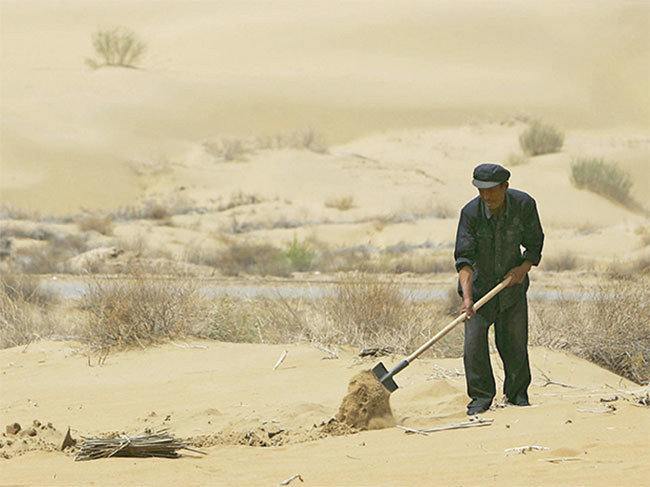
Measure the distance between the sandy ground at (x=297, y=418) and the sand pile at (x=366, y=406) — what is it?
18 cm

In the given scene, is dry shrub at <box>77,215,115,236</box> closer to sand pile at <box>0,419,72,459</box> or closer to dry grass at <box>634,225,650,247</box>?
dry grass at <box>634,225,650,247</box>

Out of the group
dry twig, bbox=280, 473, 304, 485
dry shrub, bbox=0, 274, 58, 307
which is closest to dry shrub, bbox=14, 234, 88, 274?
dry shrub, bbox=0, 274, 58, 307

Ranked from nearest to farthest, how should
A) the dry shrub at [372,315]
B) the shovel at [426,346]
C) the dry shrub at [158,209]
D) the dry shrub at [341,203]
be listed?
the shovel at [426,346] < the dry shrub at [372,315] < the dry shrub at [158,209] < the dry shrub at [341,203]

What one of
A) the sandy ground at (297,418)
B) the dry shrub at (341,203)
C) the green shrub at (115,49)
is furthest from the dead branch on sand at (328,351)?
the green shrub at (115,49)

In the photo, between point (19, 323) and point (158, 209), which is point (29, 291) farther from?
point (158, 209)

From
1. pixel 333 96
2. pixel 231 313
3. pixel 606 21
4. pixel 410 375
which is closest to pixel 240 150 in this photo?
pixel 333 96

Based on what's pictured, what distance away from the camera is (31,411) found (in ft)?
29.4

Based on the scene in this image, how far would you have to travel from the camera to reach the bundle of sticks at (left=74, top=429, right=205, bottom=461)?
6617 millimetres

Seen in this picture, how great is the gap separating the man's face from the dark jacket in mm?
104

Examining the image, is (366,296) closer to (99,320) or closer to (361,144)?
(99,320)

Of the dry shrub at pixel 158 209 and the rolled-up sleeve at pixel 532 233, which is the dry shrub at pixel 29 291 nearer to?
the rolled-up sleeve at pixel 532 233

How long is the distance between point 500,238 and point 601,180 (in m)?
35.6

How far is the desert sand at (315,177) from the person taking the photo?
21.4ft

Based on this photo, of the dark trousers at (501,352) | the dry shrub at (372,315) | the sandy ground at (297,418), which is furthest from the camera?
the dry shrub at (372,315)
